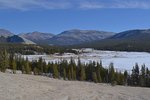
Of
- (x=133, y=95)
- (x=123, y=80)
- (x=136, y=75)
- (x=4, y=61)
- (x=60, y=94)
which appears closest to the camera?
(x=60, y=94)

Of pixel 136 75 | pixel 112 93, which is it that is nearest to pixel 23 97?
pixel 112 93

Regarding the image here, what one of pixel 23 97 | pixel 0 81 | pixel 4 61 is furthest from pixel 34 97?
pixel 4 61

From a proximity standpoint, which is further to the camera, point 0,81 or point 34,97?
point 0,81

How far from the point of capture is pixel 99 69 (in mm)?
125688

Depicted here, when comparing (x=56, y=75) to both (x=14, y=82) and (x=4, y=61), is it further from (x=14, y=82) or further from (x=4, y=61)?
(x=14, y=82)

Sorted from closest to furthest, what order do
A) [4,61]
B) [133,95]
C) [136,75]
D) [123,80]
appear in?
[133,95]
[4,61]
[123,80]
[136,75]

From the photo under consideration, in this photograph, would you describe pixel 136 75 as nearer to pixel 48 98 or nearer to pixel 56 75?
pixel 56 75

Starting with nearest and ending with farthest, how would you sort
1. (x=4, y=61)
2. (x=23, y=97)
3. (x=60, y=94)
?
(x=23, y=97)
(x=60, y=94)
(x=4, y=61)

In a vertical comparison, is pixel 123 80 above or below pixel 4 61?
below

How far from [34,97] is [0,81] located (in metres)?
9.47

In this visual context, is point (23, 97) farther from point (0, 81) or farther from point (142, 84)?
point (142, 84)

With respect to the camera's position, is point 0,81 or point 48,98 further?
point 0,81

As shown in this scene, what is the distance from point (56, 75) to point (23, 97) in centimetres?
6817

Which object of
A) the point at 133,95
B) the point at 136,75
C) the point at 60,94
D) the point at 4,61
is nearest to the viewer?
the point at 60,94
